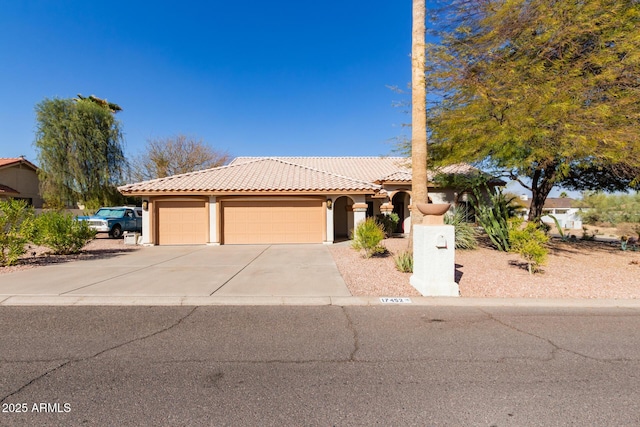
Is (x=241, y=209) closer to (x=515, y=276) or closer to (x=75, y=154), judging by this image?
(x=515, y=276)

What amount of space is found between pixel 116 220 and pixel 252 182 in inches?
371

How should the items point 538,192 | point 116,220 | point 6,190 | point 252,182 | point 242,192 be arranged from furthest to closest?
1. point 6,190
2. point 116,220
3. point 252,182
4. point 242,192
5. point 538,192

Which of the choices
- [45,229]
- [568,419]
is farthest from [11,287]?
[568,419]

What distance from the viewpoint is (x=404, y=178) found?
18438 millimetres

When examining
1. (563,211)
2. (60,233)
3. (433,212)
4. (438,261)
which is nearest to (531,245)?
(438,261)

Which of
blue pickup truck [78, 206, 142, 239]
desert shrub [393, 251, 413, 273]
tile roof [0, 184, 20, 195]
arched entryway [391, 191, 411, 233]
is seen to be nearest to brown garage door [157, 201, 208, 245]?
blue pickup truck [78, 206, 142, 239]

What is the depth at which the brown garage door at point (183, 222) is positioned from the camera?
15.1 meters

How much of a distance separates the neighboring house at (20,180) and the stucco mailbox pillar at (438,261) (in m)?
30.1

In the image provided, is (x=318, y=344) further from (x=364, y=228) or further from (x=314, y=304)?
(x=364, y=228)

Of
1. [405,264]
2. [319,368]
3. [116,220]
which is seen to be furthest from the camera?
[116,220]

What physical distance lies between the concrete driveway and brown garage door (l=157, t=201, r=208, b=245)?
4073mm

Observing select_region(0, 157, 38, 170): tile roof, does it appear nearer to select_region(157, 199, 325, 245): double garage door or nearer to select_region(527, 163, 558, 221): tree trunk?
select_region(157, 199, 325, 245): double garage door

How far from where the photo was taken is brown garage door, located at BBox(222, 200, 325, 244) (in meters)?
15.3

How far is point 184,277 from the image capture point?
7707 millimetres
